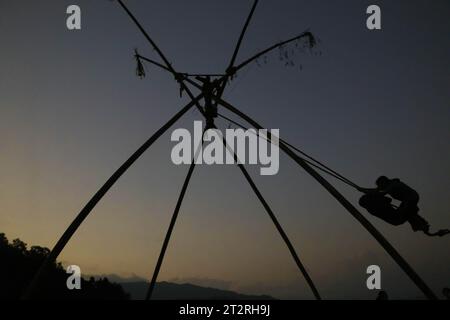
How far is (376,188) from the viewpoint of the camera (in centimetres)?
727

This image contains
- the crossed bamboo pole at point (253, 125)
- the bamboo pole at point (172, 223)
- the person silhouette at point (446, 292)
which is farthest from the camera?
the bamboo pole at point (172, 223)

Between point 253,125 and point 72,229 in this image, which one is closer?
point 72,229

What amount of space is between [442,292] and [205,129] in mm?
6643

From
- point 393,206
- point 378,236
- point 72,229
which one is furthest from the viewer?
point 393,206

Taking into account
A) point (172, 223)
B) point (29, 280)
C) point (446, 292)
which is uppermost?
point (172, 223)

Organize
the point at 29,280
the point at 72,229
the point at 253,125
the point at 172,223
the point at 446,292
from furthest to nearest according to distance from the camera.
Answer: the point at 29,280, the point at 172,223, the point at 446,292, the point at 253,125, the point at 72,229

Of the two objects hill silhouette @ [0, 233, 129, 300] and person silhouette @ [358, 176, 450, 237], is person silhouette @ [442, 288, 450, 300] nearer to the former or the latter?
person silhouette @ [358, 176, 450, 237]

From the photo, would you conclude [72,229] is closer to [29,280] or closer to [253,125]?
[253,125]

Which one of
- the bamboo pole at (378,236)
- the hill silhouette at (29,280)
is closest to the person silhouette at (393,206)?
the bamboo pole at (378,236)

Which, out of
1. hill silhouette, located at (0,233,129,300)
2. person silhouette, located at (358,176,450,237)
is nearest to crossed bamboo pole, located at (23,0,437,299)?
person silhouette, located at (358,176,450,237)

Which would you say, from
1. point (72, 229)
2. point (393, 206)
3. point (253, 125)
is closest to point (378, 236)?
point (393, 206)

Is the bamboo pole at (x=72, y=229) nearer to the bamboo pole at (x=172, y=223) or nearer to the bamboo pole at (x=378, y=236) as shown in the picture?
A: the bamboo pole at (x=378, y=236)

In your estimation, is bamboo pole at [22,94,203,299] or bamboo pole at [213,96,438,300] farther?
bamboo pole at [22,94,203,299]
